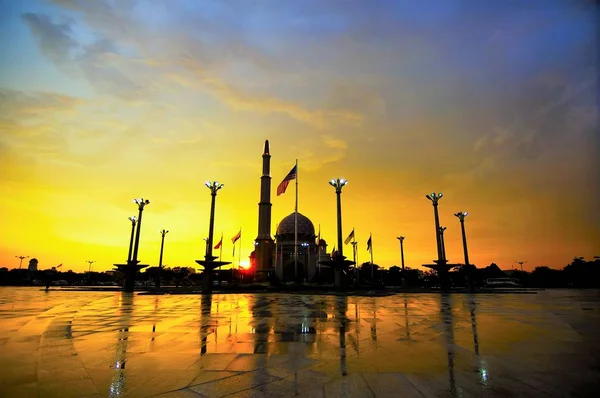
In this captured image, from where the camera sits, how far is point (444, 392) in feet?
14.6

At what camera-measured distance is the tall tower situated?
8862 centimetres

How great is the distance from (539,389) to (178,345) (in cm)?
670

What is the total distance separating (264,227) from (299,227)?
428 inches

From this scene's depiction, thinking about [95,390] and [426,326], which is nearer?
[95,390]

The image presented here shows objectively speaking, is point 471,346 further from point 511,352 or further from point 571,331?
point 571,331

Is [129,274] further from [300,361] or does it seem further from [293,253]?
[293,253]

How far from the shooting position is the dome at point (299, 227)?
3759 inches

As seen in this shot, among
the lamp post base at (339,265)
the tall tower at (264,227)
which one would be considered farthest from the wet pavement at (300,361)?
the tall tower at (264,227)

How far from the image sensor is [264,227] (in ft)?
300

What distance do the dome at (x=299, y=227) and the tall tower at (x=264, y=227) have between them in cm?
504

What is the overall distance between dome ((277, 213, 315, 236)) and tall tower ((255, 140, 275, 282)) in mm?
5039


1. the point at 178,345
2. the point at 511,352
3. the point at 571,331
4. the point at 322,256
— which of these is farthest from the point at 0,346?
the point at 322,256

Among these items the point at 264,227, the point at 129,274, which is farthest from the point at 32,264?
the point at 129,274

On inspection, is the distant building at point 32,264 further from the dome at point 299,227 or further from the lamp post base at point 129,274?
the lamp post base at point 129,274
